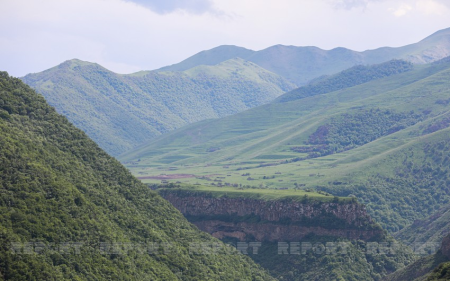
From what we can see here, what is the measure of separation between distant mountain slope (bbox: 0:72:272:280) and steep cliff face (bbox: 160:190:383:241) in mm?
20292

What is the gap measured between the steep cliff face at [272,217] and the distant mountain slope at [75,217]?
20.3 meters

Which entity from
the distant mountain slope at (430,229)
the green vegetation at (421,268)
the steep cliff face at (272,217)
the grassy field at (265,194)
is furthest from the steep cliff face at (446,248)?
the distant mountain slope at (430,229)

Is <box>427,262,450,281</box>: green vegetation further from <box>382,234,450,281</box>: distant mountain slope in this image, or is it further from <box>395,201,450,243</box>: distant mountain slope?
<box>395,201,450,243</box>: distant mountain slope

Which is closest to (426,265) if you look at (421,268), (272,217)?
(421,268)

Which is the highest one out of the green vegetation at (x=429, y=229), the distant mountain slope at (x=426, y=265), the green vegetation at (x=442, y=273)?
the green vegetation at (x=442, y=273)

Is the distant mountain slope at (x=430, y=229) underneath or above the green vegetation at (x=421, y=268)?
underneath

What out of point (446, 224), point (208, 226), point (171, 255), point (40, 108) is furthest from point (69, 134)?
point (446, 224)

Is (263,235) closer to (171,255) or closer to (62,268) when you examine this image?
(171,255)

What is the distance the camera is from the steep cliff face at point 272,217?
147625mm

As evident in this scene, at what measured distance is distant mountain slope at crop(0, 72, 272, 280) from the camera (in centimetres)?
8531

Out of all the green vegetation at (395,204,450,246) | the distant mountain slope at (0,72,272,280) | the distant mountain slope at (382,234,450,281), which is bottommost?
the green vegetation at (395,204,450,246)

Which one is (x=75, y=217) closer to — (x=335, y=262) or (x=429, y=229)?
(x=335, y=262)

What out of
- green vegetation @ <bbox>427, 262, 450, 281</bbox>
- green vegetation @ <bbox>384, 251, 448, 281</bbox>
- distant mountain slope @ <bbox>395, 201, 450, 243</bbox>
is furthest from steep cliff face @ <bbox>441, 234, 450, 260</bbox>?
distant mountain slope @ <bbox>395, 201, 450, 243</bbox>

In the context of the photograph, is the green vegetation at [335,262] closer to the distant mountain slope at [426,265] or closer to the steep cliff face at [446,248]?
the distant mountain slope at [426,265]
